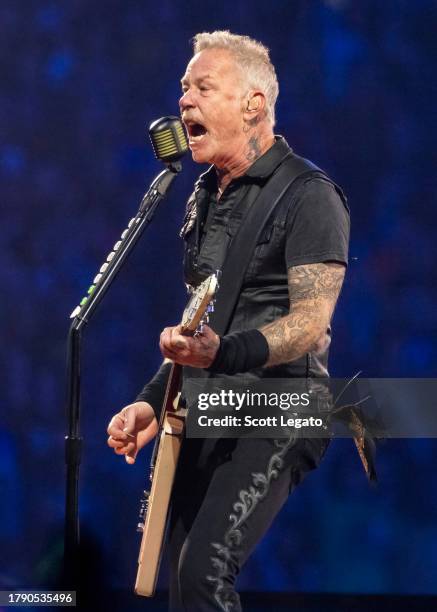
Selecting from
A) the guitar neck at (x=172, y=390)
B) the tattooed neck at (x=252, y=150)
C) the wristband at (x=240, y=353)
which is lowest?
the guitar neck at (x=172, y=390)

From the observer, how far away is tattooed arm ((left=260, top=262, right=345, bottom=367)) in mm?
2070

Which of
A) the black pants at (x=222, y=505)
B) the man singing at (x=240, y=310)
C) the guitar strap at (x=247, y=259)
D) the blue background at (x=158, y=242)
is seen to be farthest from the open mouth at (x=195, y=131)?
the blue background at (x=158, y=242)

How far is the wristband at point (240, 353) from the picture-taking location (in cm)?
195

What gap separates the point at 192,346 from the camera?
190 cm

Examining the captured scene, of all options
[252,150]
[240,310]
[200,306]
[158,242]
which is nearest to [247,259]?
[240,310]

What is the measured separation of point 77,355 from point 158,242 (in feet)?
5.50

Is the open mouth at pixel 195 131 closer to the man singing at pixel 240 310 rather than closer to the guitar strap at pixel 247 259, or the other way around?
the man singing at pixel 240 310

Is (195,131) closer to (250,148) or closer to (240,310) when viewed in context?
(250,148)

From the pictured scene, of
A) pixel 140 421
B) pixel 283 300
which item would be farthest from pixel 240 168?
pixel 140 421

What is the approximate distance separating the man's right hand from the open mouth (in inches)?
25.2

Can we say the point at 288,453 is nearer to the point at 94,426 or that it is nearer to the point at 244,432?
the point at 244,432

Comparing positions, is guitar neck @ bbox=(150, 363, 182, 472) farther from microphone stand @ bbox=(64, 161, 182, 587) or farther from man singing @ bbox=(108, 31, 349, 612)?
microphone stand @ bbox=(64, 161, 182, 587)

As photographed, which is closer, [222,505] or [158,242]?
[222,505]

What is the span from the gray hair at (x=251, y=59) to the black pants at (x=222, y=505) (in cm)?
82
